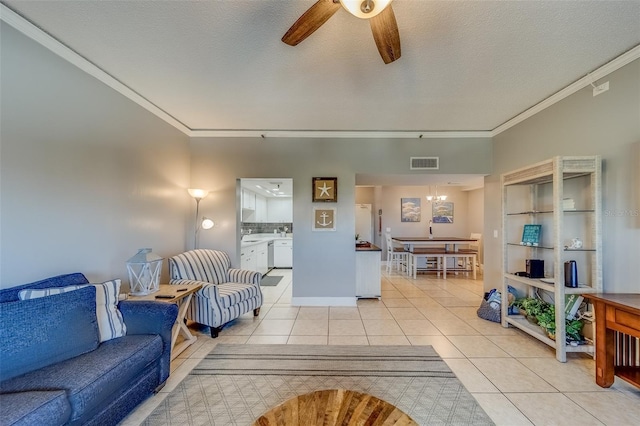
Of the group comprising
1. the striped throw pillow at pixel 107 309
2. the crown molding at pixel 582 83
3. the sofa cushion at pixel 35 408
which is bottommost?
the sofa cushion at pixel 35 408

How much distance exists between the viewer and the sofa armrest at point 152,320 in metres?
1.96

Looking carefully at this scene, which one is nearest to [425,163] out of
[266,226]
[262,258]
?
[262,258]

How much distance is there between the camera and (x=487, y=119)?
11.5 ft

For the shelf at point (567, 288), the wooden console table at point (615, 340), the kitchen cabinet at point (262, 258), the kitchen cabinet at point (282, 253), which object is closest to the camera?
the wooden console table at point (615, 340)

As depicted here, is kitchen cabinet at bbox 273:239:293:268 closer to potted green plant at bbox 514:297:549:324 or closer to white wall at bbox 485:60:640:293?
potted green plant at bbox 514:297:549:324

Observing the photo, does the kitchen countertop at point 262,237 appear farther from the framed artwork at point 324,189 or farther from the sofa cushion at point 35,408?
the sofa cushion at point 35,408

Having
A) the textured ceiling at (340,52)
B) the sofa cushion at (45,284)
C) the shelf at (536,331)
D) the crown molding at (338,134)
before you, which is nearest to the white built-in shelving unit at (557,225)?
the shelf at (536,331)

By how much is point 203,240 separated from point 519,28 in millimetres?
4331

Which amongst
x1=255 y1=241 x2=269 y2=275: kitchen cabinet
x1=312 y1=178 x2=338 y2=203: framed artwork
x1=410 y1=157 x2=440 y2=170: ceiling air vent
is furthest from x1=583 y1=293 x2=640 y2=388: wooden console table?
x1=255 y1=241 x2=269 y2=275: kitchen cabinet

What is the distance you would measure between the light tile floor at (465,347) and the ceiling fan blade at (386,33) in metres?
2.60

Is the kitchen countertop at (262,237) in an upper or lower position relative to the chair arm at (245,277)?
upper

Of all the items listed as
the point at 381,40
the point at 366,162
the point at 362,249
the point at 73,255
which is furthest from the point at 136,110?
the point at 362,249

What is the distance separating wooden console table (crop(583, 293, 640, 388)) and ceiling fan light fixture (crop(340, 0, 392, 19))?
103 inches

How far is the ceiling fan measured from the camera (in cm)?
132
